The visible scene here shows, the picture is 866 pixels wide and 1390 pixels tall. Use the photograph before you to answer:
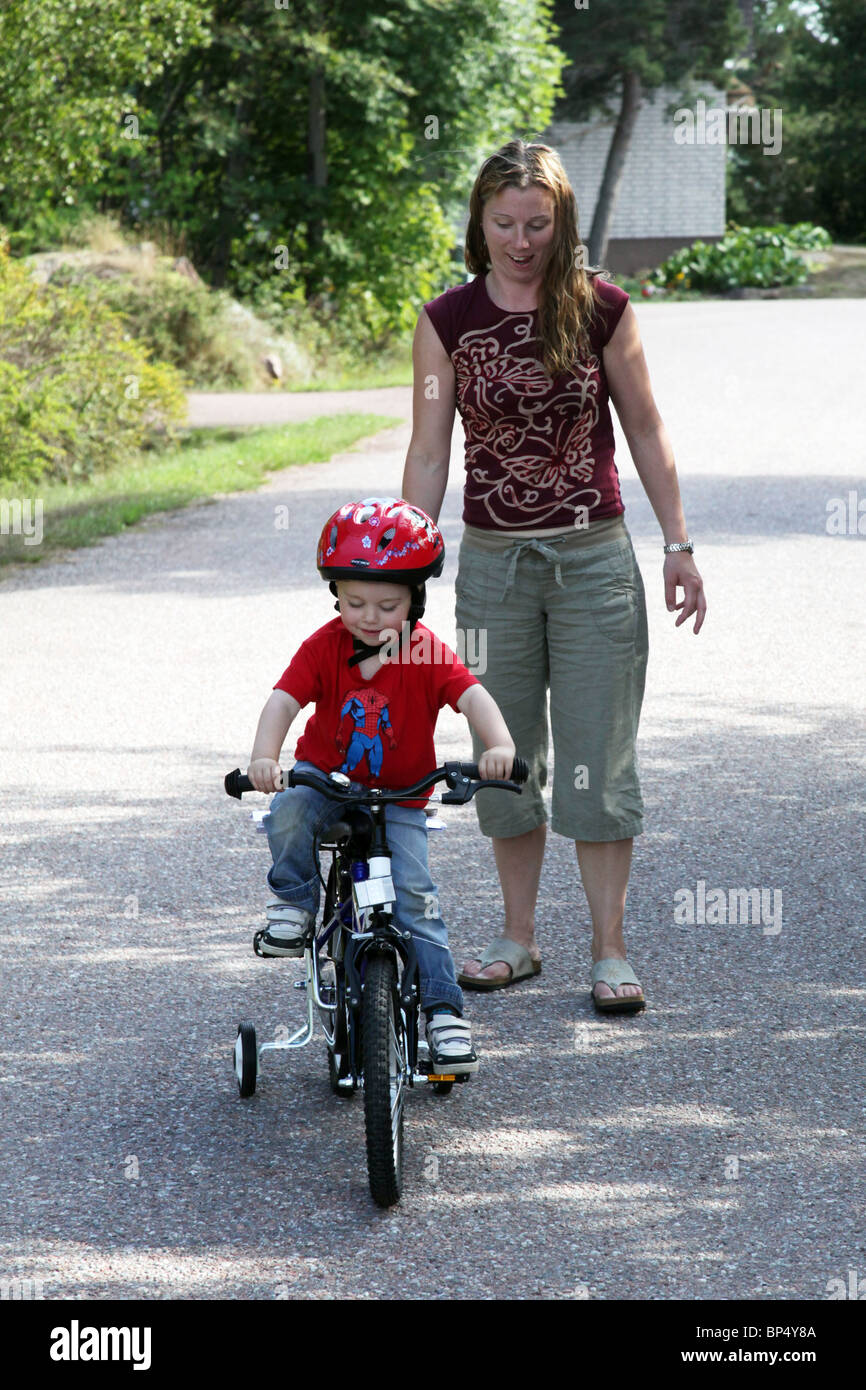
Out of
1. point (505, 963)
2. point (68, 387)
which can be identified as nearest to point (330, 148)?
point (68, 387)

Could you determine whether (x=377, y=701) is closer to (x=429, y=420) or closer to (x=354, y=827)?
(x=354, y=827)

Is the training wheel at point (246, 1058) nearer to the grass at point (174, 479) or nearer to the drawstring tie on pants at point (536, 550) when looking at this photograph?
the drawstring tie on pants at point (536, 550)

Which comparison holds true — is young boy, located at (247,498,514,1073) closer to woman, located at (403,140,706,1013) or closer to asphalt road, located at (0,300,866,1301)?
asphalt road, located at (0,300,866,1301)

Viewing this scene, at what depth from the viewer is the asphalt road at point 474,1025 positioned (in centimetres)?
322

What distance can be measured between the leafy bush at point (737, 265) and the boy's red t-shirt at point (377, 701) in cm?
3631

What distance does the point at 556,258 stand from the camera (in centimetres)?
401

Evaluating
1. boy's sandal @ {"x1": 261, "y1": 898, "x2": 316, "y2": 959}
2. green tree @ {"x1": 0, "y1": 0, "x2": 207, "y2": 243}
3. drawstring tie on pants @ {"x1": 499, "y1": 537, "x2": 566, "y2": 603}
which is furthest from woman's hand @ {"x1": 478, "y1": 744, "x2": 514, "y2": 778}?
green tree @ {"x1": 0, "y1": 0, "x2": 207, "y2": 243}

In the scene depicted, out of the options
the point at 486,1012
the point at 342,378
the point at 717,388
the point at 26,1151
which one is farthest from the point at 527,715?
the point at 342,378

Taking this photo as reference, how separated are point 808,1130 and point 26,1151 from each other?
67.0 inches

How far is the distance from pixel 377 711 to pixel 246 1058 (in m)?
0.88

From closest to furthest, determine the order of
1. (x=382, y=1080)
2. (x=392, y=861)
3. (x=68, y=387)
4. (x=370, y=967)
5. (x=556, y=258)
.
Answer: (x=382, y=1080), (x=370, y=967), (x=392, y=861), (x=556, y=258), (x=68, y=387)

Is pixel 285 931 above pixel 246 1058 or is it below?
above

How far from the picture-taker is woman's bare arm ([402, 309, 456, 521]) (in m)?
4.20
